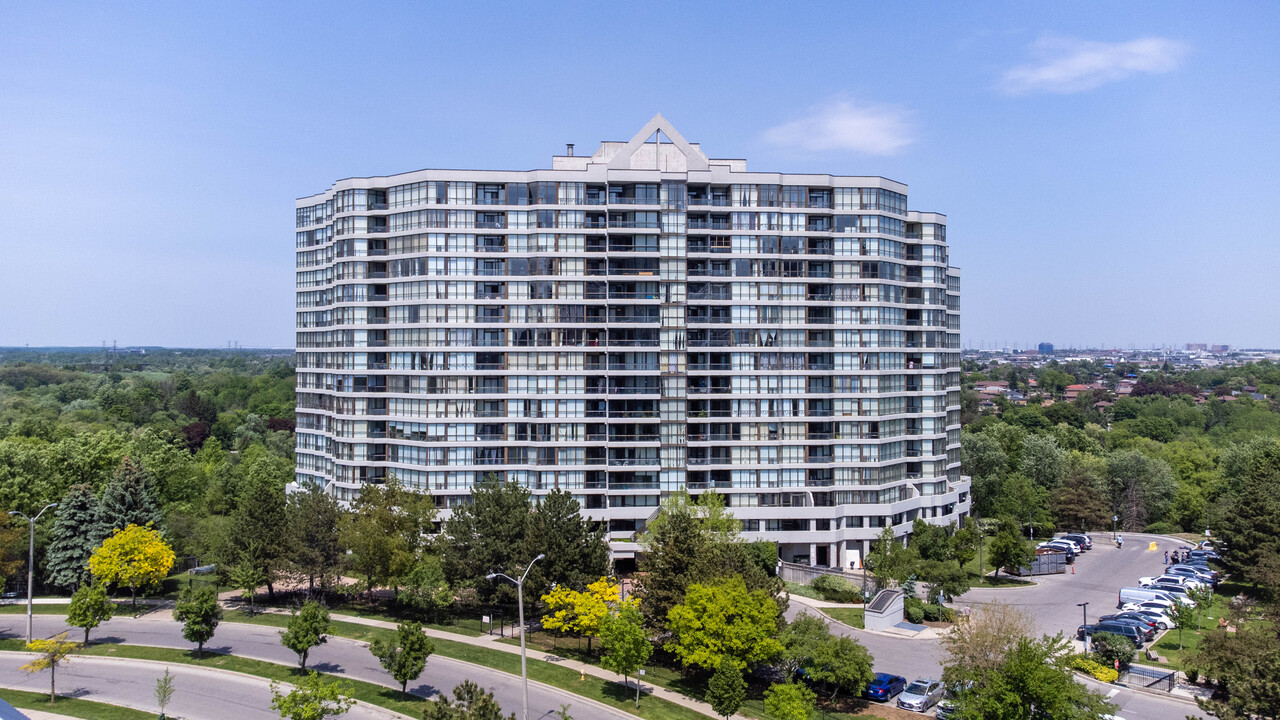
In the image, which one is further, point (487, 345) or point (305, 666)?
point (487, 345)

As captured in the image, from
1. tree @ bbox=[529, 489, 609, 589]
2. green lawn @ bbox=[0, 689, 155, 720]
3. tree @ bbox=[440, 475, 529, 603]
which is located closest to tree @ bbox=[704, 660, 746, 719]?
tree @ bbox=[529, 489, 609, 589]

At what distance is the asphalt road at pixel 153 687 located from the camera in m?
42.6

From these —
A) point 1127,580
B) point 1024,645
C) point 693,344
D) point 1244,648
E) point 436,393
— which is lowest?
point 1127,580

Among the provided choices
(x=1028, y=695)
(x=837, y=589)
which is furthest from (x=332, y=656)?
(x=837, y=589)

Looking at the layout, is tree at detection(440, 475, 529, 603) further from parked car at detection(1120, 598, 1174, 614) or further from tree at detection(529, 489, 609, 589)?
parked car at detection(1120, 598, 1174, 614)

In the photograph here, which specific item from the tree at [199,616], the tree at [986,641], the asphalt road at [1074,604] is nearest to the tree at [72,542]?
the tree at [199,616]

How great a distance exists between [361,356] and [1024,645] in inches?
2662

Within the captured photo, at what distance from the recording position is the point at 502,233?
79.4 m

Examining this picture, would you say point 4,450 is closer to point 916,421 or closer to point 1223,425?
point 916,421

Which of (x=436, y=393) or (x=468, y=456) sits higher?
(x=436, y=393)

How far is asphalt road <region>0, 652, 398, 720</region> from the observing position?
42.6 m

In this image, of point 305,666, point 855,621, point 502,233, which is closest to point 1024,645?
point 855,621

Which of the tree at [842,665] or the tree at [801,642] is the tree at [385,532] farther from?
the tree at [842,665]

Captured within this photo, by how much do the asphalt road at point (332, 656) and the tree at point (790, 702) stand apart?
8.38m
